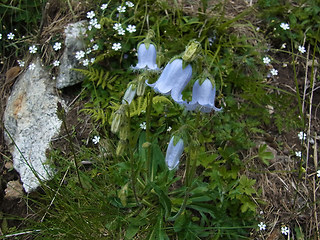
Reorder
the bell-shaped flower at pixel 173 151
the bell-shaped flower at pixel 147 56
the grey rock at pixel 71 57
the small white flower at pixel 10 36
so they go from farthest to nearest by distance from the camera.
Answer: the small white flower at pixel 10 36 < the grey rock at pixel 71 57 < the bell-shaped flower at pixel 147 56 < the bell-shaped flower at pixel 173 151

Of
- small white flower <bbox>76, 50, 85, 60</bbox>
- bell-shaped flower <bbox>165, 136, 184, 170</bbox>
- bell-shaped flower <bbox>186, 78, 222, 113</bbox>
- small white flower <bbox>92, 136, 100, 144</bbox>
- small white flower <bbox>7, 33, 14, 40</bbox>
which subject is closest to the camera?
bell-shaped flower <bbox>186, 78, 222, 113</bbox>

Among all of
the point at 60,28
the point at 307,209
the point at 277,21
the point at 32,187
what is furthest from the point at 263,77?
the point at 32,187

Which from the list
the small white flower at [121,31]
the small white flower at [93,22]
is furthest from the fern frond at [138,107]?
the small white flower at [93,22]

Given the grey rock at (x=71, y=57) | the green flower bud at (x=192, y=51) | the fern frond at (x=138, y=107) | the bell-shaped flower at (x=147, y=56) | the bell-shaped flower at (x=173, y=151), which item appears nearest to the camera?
the green flower bud at (x=192, y=51)

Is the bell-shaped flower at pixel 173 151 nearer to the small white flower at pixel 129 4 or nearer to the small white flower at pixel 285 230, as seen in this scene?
the small white flower at pixel 285 230

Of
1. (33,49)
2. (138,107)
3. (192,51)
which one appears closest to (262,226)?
(138,107)

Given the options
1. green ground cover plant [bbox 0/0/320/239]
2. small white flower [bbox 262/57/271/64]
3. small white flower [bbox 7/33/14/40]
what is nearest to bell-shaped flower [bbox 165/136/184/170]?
green ground cover plant [bbox 0/0/320/239]

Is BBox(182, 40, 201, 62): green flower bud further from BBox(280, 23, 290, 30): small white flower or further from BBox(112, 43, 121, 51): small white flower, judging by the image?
BBox(280, 23, 290, 30): small white flower
